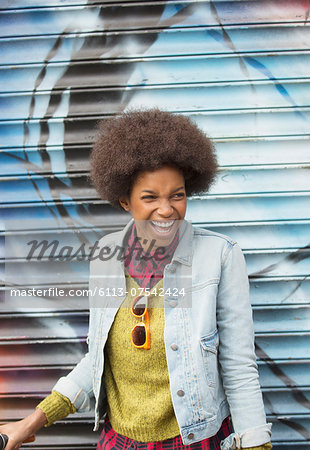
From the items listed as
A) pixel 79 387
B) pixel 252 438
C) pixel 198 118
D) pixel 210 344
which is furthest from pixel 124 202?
pixel 252 438

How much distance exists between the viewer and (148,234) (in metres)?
1.73

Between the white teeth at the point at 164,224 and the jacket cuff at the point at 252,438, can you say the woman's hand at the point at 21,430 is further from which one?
the white teeth at the point at 164,224

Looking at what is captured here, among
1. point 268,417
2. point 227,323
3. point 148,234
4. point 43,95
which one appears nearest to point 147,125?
point 148,234

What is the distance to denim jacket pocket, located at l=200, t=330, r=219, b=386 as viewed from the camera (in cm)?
157

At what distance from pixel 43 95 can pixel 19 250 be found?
106cm

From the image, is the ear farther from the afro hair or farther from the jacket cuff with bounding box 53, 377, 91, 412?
the jacket cuff with bounding box 53, 377, 91, 412

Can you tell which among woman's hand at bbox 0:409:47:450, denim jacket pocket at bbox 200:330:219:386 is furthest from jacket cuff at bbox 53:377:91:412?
denim jacket pocket at bbox 200:330:219:386

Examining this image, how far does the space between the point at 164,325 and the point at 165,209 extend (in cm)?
48

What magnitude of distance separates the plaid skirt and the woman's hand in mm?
311

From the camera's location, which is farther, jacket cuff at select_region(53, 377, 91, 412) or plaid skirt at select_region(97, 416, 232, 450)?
jacket cuff at select_region(53, 377, 91, 412)

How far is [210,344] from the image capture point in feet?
5.16

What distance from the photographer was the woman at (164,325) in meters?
1.57

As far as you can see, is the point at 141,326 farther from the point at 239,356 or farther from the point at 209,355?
the point at 239,356

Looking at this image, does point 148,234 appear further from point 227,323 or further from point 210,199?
point 210,199
